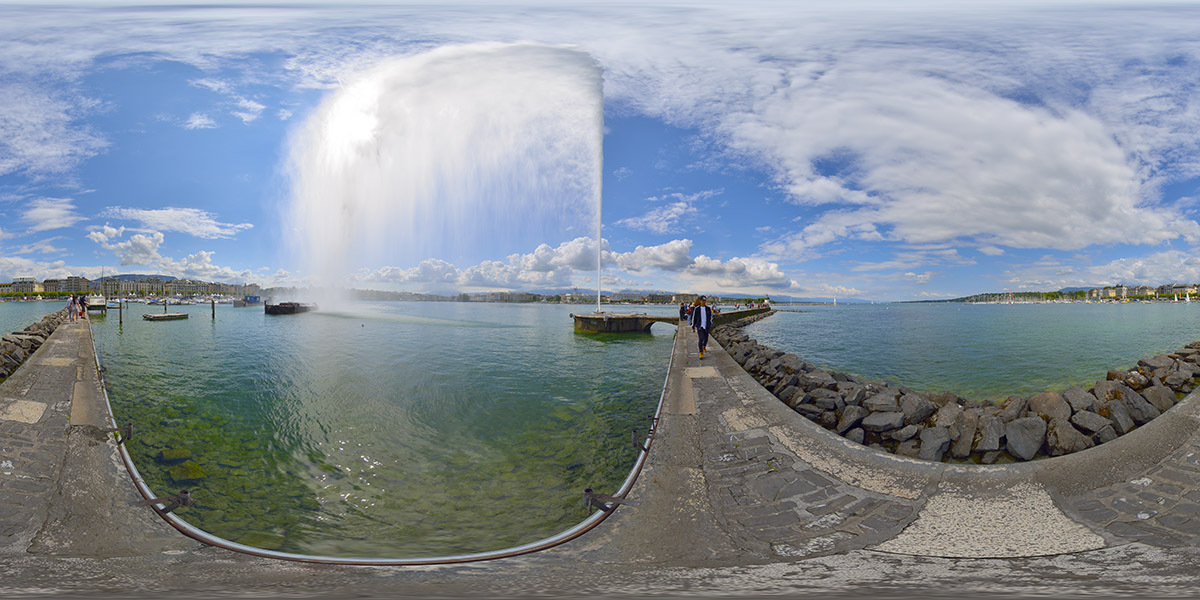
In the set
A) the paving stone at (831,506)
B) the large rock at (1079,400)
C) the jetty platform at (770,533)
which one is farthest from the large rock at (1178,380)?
the paving stone at (831,506)

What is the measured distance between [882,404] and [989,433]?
966 millimetres

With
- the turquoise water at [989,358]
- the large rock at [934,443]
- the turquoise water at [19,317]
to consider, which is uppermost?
the large rock at [934,443]

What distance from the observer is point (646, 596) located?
223cm

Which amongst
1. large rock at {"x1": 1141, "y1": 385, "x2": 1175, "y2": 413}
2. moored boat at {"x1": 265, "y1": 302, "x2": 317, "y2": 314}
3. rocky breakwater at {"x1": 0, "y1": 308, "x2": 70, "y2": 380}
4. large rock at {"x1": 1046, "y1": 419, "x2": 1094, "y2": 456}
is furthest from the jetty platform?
moored boat at {"x1": 265, "y1": 302, "x2": 317, "y2": 314}

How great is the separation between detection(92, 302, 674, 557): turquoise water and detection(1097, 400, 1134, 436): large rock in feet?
15.5

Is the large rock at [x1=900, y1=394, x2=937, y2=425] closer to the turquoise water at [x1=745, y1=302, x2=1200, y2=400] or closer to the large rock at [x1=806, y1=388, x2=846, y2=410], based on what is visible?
the large rock at [x1=806, y1=388, x2=846, y2=410]

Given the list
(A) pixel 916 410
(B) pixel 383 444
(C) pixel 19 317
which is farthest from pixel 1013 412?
(C) pixel 19 317

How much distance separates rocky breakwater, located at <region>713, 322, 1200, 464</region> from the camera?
167 inches

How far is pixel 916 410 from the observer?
4.91 meters

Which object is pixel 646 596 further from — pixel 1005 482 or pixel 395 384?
pixel 395 384

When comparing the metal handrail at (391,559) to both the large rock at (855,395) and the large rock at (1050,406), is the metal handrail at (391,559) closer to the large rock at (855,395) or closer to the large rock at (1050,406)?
the large rock at (855,395)

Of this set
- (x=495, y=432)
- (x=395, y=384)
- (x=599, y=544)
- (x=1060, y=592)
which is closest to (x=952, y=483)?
(x=1060, y=592)

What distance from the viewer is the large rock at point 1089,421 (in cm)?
425

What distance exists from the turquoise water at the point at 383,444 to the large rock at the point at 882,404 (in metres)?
2.81
